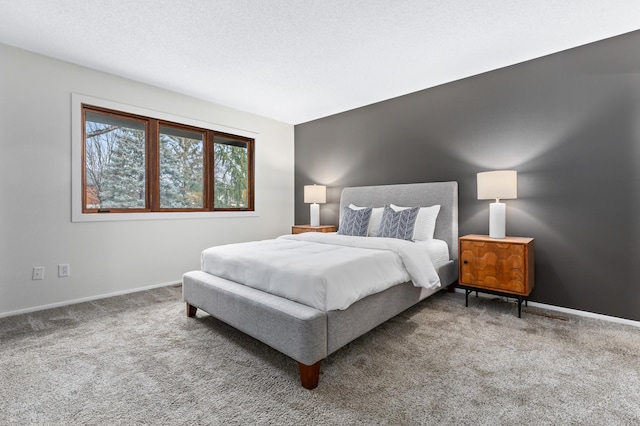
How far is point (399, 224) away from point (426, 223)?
330mm

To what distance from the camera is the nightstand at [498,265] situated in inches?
108

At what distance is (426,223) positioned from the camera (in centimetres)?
348

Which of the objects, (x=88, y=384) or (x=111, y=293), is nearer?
(x=88, y=384)

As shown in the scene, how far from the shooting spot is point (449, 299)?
332 centimetres

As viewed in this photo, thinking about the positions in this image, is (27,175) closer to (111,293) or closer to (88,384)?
(111,293)

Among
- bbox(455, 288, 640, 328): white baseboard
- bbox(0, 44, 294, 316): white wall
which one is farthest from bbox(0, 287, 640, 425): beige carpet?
bbox(0, 44, 294, 316): white wall

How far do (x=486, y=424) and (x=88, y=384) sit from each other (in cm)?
217

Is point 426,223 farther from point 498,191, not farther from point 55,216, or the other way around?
point 55,216

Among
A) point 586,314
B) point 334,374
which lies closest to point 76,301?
point 334,374

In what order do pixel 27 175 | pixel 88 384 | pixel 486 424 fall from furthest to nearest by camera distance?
pixel 27 175 → pixel 88 384 → pixel 486 424

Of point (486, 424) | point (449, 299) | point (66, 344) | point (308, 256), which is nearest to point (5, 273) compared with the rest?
point (66, 344)

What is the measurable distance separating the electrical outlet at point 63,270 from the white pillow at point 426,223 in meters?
3.71

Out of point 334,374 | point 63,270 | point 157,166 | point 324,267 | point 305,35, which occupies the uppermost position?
point 305,35

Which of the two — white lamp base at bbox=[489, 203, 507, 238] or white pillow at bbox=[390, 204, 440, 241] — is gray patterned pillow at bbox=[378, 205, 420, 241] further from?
white lamp base at bbox=[489, 203, 507, 238]
